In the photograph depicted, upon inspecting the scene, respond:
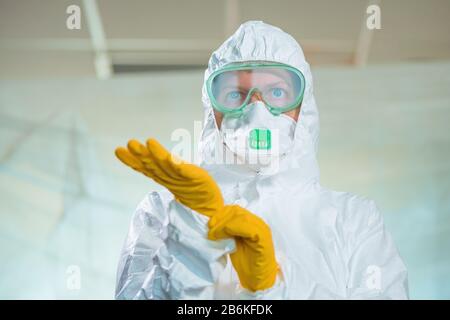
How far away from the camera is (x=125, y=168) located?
9.05 ft

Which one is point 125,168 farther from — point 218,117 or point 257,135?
point 257,135

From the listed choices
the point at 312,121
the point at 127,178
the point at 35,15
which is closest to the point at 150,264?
the point at 312,121

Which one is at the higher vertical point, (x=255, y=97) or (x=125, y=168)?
(x=125, y=168)

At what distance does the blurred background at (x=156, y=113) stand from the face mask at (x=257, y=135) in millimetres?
1174

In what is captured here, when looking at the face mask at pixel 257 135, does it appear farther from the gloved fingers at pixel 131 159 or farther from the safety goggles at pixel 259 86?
the gloved fingers at pixel 131 159

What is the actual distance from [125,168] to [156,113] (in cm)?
26

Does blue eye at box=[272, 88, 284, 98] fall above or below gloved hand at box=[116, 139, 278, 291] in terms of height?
above

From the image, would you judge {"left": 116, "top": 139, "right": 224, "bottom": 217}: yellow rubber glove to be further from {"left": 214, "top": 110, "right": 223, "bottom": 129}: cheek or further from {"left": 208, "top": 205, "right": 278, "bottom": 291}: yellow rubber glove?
{"left": 214, "top": 110, "right": 223, "bottom": 129}: cheek

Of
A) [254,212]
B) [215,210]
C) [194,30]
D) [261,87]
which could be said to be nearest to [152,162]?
[215,210]

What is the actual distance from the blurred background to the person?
3.62ft

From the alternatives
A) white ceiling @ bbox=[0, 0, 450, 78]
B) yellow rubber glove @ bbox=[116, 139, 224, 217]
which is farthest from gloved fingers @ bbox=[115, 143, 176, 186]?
white ceiling @ bbox=[0, 0, 450, 78]

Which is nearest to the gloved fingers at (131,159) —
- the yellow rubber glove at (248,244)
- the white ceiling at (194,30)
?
the yellow rubber glove at (248,244)

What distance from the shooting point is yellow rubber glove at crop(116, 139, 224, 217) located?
3.43 ft

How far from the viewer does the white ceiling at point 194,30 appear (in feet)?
8.27
